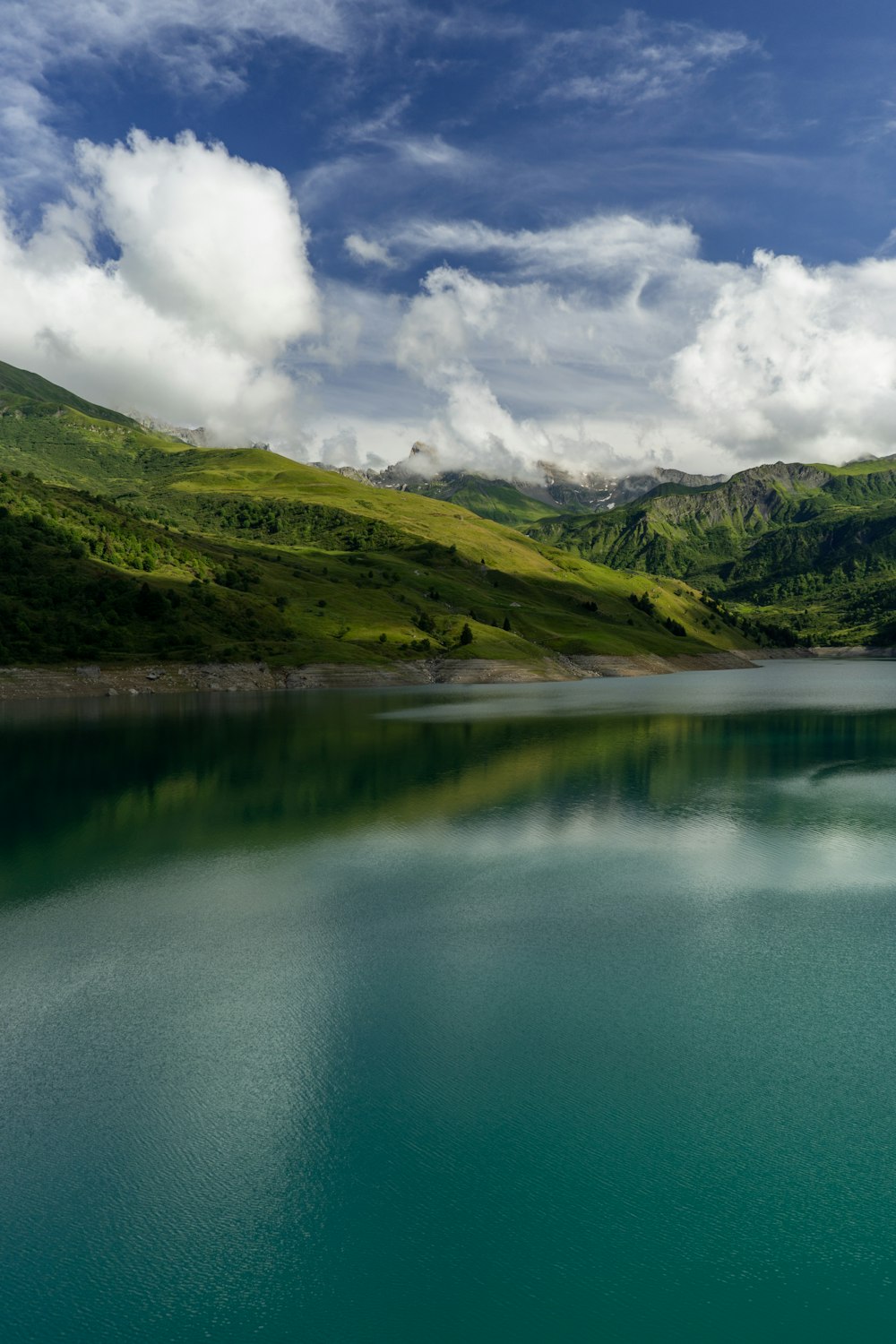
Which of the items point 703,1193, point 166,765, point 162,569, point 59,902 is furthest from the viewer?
point 162,569

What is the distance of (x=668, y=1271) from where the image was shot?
1329cm

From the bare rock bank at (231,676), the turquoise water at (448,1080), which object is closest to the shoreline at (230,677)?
the bare rock bank at (231,676)

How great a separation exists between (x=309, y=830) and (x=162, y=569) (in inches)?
5559

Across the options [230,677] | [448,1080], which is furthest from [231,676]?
[448,1080]

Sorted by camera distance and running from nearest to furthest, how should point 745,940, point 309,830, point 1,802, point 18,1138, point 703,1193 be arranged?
point 703,1193 < point 18,1138 < point 745,940 < point 309,830 < point 1,802

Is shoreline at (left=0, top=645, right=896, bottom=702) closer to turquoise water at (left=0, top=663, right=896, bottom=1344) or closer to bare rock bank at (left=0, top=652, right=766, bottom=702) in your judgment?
bare rock bank at (left=0, top=652, right=766, bottom=702)

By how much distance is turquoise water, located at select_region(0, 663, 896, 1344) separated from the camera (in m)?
13.0

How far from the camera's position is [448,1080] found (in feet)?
63.0

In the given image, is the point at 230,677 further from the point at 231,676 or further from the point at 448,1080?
the point at 448,1080

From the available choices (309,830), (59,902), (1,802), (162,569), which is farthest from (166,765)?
(162,569)

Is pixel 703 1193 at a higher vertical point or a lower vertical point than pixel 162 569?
lower

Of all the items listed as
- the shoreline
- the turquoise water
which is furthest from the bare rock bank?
the turquoise water

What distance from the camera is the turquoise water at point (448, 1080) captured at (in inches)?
512

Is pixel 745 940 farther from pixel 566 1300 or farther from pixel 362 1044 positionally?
pixel 566 1300
